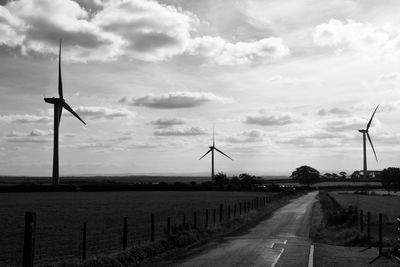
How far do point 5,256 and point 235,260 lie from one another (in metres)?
9.18

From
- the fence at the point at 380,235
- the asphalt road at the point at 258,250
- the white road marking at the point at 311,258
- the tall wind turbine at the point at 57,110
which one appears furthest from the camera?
the tall wind turbine at the point at 57,110

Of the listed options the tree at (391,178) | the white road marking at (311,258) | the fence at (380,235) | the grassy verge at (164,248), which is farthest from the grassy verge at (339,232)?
the tree at (391,178)

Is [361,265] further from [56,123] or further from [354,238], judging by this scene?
[56,123]

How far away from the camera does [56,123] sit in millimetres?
93000

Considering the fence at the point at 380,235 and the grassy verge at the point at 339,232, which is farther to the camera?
the grassy verge at the point at 339,232

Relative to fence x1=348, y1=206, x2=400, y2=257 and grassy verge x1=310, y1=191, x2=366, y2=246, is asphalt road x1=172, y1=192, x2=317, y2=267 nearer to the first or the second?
grassy verge x1=310, y1=191, x2=366, y2=246

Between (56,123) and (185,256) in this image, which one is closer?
(185,256)

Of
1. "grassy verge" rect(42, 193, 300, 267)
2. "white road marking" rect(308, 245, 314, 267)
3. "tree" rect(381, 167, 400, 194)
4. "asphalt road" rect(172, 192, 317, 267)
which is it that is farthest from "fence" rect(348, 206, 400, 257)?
"tree" rect(381, 167, 400, 194)

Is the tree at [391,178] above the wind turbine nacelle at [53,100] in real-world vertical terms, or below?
below

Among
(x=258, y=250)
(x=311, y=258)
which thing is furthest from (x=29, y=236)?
(x=258, y=250)

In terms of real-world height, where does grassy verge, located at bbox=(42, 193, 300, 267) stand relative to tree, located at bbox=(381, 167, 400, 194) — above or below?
below

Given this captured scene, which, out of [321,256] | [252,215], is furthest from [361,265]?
[252,215]

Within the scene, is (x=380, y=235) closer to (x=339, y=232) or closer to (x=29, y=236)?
(x=339, y=232)

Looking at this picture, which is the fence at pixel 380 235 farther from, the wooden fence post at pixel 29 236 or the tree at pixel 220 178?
the tree at pixel 220 178
